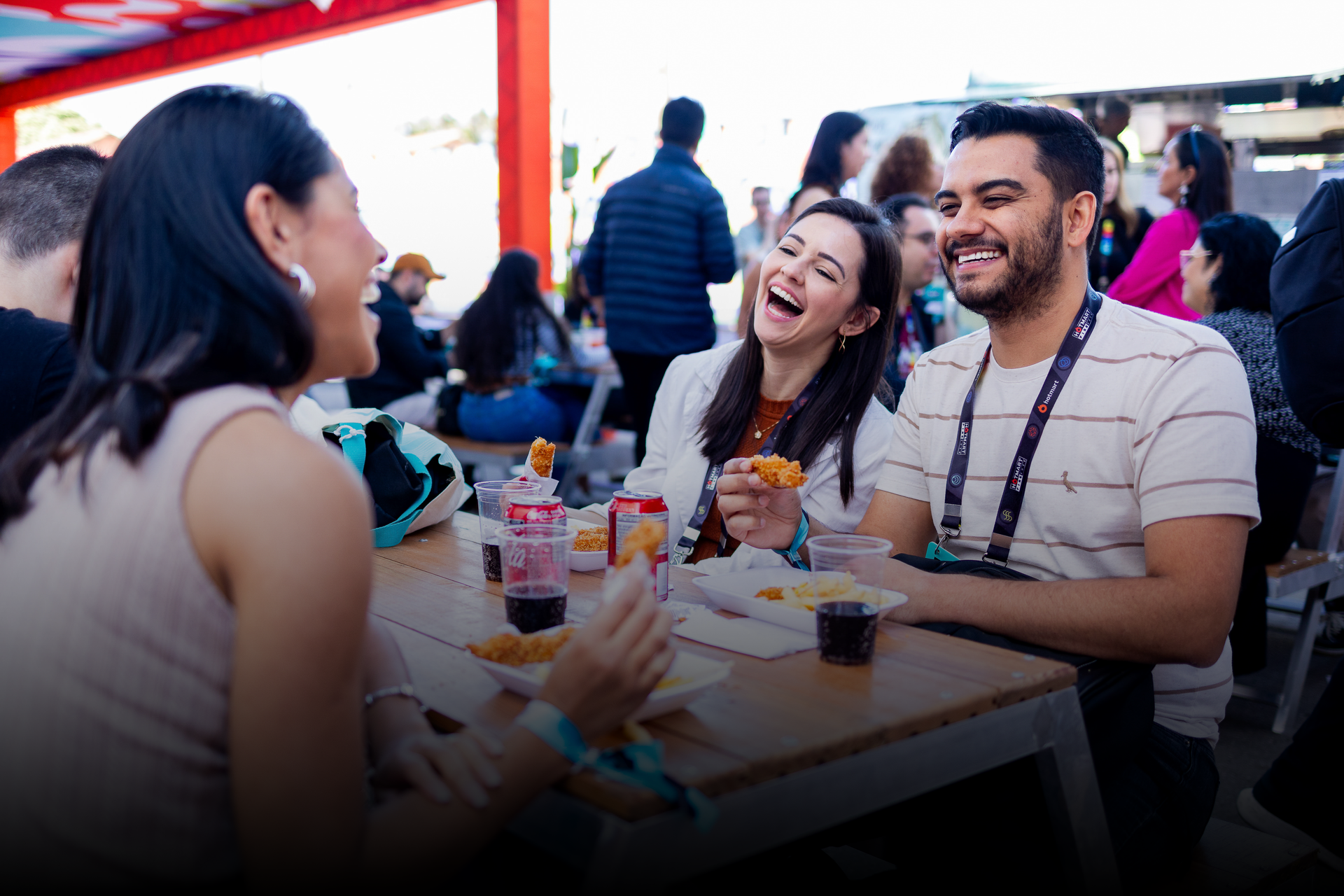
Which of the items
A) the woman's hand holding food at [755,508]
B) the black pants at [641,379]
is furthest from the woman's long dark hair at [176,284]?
the black pants at [641,379]

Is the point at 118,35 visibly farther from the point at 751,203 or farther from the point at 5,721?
the point at 5,721

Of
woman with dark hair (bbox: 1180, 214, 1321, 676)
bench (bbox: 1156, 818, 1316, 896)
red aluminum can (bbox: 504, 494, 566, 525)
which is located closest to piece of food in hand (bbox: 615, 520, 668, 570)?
red aluminum can (bbox: 504, 494, 566, 525)

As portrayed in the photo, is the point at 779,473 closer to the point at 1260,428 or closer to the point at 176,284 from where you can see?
the point at 176,284

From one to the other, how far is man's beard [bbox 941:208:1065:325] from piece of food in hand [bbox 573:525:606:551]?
91 centimetres

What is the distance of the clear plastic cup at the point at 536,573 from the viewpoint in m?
1.51

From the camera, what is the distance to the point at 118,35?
12469 mm

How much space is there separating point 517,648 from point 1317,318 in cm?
196

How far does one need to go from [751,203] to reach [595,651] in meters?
7.53

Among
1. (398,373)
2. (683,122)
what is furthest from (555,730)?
(398,373)

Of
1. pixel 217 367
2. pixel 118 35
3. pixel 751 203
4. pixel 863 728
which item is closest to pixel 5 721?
pixel 217 367

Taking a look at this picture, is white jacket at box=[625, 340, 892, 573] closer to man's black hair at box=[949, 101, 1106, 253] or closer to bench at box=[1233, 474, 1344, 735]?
man's black hair at box=[949, 101, 1106, 253]

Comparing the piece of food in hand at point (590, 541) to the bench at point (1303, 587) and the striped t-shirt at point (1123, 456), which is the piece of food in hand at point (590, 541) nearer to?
the striped t-shirt at point (1123, 456)

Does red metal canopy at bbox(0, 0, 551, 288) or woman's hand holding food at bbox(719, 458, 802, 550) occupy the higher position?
red metal canopy at bbox(0, 0, 551, 288)

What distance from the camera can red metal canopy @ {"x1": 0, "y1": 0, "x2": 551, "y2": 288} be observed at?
27.2 ft
